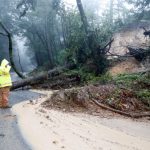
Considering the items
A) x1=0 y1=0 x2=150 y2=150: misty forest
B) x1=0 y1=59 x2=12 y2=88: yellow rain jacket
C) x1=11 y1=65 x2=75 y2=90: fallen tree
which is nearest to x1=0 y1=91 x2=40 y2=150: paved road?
x1=0 y1=0 x2=150 y2=150: misty forest

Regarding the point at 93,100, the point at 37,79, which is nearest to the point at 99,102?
the point at 93,100

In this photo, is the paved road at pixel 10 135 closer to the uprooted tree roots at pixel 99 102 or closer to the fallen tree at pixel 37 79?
the uprooted tree roots at pixel 99 102

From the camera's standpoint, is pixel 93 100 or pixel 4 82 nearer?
pixel 4 82

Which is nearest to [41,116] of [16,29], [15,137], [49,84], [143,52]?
[15,137]

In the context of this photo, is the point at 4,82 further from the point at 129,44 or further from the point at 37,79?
the point at 129,44

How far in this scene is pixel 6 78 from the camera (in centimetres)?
1320

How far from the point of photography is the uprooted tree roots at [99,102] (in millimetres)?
12664

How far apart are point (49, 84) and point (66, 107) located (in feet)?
26.5

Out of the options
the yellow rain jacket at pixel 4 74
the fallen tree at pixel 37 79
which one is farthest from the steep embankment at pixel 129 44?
the yellow rain jacket at pixel 4 74

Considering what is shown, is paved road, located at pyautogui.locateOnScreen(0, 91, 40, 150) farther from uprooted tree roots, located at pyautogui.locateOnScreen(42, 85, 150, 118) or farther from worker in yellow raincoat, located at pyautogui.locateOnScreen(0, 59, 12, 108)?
uprooted tree roots, located at pyautogui.locateOnScreen(42, 85, 150, 118)

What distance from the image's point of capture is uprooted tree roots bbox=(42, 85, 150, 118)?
12.7 meters

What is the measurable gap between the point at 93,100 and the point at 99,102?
0.83 feet

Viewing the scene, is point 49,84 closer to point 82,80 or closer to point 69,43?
point 82,80

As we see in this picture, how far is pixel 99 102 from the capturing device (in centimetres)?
1323
